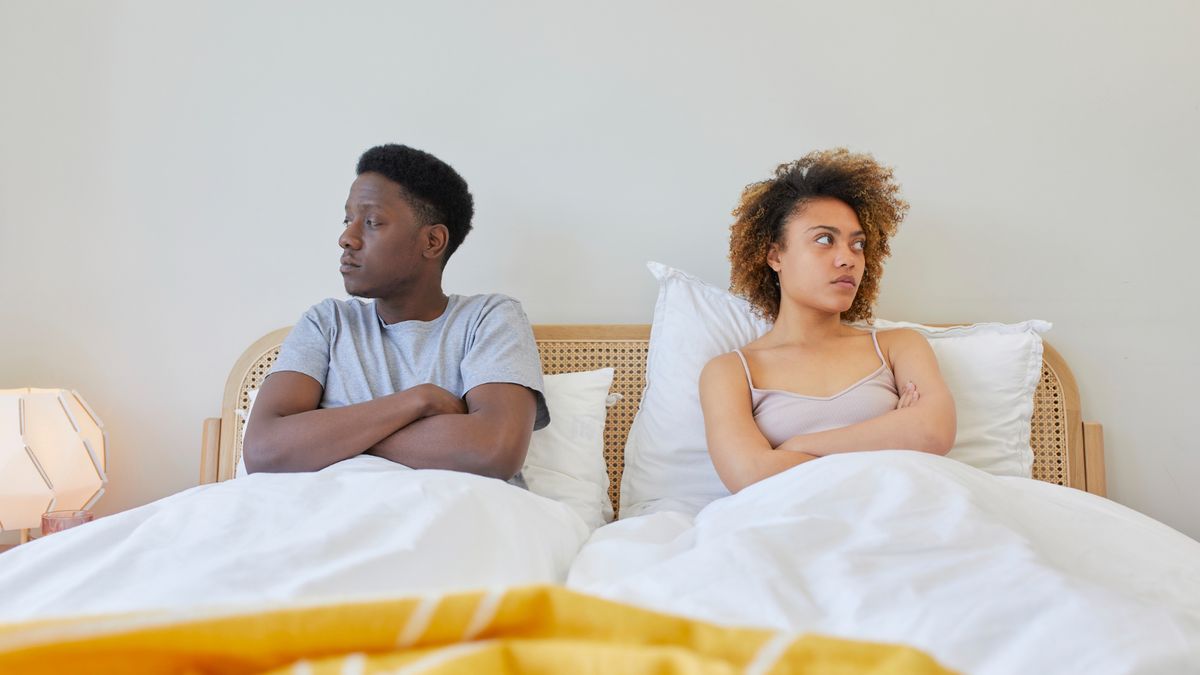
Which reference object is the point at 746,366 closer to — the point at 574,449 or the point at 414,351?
the point at 574,449

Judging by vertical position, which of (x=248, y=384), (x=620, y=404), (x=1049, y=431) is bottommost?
(x=1049, y=431)

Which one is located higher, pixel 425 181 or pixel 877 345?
pixel 425 181

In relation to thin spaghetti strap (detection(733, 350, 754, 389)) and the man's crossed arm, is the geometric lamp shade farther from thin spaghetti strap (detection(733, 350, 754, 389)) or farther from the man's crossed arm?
thin spaghetti strap (detection(733, 350, 754, 389))

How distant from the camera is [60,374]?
2141 millimetres

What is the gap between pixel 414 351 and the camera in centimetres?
174

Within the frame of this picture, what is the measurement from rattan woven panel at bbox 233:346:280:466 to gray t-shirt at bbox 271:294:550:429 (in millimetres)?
317

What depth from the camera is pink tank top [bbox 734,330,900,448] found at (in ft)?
5.17

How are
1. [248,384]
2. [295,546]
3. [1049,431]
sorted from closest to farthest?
[295,546]
[1049,431]
[248,384]

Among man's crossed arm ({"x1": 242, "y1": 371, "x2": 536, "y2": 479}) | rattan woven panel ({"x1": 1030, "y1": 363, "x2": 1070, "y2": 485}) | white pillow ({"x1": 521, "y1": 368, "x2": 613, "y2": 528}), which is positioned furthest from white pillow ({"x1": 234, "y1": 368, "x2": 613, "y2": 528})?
rattan woven panel ({"x1": 1030, "y1": 363, "x2": 1070, "y2": 485})

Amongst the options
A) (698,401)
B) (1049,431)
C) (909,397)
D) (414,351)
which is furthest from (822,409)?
(414,351)

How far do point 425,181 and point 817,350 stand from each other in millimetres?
→ 908

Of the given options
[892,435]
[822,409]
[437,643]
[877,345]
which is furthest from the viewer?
[877,345]

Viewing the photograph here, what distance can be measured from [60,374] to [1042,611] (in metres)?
2.26

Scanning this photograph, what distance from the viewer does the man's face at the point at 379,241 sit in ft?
5.72
